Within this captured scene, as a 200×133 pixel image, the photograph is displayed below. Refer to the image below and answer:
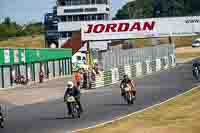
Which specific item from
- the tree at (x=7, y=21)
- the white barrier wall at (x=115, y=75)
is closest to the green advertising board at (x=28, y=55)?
the white barrier wall at (x=115, y=75)

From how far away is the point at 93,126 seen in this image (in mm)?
22984

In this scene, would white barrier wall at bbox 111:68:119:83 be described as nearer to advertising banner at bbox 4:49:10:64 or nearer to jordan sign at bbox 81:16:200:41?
advertising banner at bbox 4:49:10:64

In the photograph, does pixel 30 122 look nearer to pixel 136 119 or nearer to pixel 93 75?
pixel 136 119

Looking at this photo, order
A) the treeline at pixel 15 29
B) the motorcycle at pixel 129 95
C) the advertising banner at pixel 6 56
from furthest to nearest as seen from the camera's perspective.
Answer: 1. the treeline at pixel 15 29
2. the advertising banner at pixel 6 56
3. the motorcycle at pixel 129 95

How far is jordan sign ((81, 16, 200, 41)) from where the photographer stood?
8250cm

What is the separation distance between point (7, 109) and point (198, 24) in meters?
51.4

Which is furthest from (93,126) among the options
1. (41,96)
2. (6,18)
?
(6,18)

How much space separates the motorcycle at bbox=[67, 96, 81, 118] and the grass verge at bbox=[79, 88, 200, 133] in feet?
7.29

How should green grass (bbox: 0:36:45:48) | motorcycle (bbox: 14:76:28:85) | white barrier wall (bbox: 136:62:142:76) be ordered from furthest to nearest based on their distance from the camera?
green grass (bbox: 0:36:45:48), white barrier wall (bbox: 136:62:142:76), motorcycle (bbox: 14:76:28:85)

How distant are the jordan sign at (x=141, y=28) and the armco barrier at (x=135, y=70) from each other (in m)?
4.35

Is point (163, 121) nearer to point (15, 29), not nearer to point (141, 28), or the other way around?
point (141, 28)

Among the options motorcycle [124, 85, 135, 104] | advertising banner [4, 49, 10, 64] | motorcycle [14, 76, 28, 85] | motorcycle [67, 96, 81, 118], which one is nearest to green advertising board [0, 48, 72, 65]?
advertising banner [4, 49, 10, 64]

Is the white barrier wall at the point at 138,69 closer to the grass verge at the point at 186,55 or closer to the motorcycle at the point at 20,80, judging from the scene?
the motorcycle at the point at 20,80

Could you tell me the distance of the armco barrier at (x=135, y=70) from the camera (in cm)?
5216
